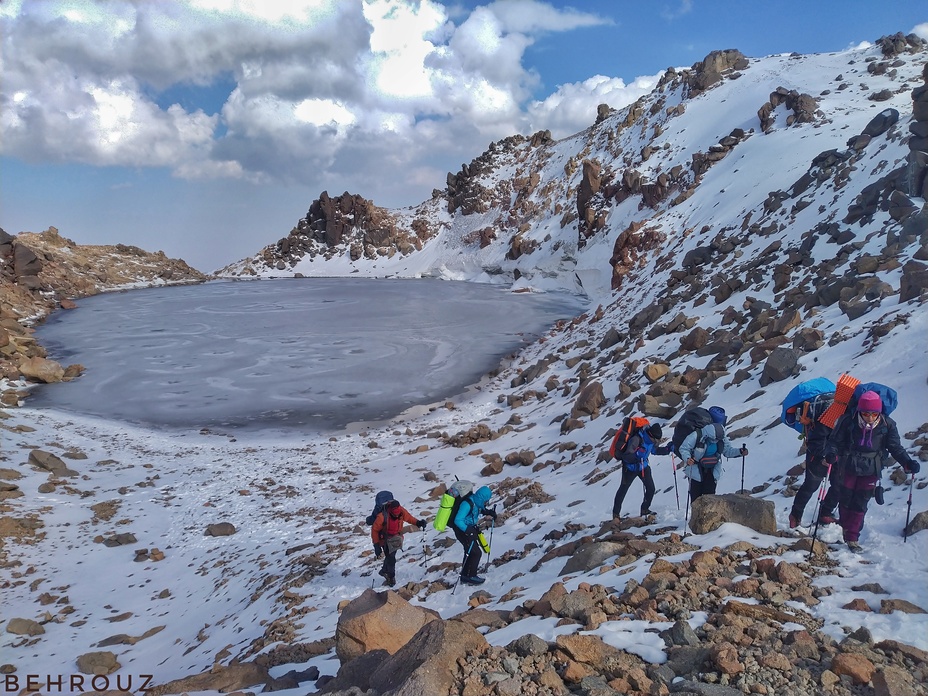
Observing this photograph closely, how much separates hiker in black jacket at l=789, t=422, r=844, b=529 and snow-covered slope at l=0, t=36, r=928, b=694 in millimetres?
370

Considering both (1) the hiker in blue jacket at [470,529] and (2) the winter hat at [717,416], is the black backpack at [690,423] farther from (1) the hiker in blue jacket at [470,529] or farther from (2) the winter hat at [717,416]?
(1) the hiker in blue jacket at [470,529]

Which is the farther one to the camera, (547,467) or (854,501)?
(547,467)

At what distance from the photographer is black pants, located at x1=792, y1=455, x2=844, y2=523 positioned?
596cm

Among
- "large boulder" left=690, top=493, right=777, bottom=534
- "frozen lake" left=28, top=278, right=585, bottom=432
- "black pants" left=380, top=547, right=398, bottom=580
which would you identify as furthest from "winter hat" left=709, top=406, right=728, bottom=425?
"frozen lake" left=28, top=278, right=585, bottom=432

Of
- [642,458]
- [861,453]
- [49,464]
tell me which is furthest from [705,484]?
[49,464]

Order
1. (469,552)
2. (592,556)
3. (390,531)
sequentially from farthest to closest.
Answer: (390,531) → (469,552) → (592,556)

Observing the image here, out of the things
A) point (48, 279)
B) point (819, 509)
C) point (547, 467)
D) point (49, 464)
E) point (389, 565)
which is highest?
point (48, 279)

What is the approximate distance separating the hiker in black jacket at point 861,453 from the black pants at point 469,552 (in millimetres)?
4343

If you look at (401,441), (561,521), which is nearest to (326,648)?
(561,521)

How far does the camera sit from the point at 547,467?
45.1ft

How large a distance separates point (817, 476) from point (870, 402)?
45.2 inches

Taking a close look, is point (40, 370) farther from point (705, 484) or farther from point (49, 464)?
point (705, 484)

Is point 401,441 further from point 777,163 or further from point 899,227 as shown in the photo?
point 777,163

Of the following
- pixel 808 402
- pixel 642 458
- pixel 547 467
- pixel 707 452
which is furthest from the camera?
pixel 547 467
